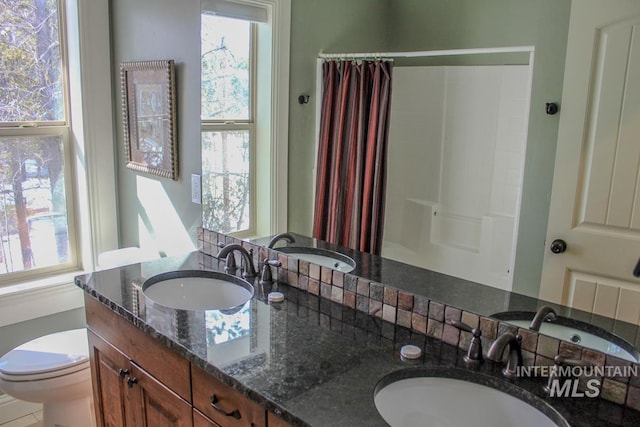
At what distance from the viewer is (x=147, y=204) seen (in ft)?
8.46

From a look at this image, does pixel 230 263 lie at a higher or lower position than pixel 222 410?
higher

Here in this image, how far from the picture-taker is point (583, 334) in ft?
4.09

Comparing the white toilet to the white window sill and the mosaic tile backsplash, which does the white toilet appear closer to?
the white window sill

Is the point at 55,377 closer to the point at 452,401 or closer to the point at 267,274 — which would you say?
the point at 267,274

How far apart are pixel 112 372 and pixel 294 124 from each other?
109 centimetres

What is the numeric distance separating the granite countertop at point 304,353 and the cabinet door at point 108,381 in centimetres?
20

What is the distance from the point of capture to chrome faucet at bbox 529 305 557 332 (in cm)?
129

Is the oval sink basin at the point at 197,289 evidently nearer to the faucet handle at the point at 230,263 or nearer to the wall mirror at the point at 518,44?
the faucet handle at the point at 230,263

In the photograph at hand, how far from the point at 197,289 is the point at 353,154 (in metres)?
0.80

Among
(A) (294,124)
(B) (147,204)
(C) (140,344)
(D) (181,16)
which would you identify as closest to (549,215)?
(A) (294,124)

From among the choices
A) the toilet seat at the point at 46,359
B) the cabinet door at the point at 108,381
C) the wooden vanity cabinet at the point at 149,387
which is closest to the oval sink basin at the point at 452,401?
the wooden vanity cabinet at the point at 149,387

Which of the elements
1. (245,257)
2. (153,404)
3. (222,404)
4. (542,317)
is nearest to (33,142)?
(245,257)

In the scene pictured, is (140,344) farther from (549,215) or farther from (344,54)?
(549,215)

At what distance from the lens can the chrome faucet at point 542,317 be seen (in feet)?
4.23
